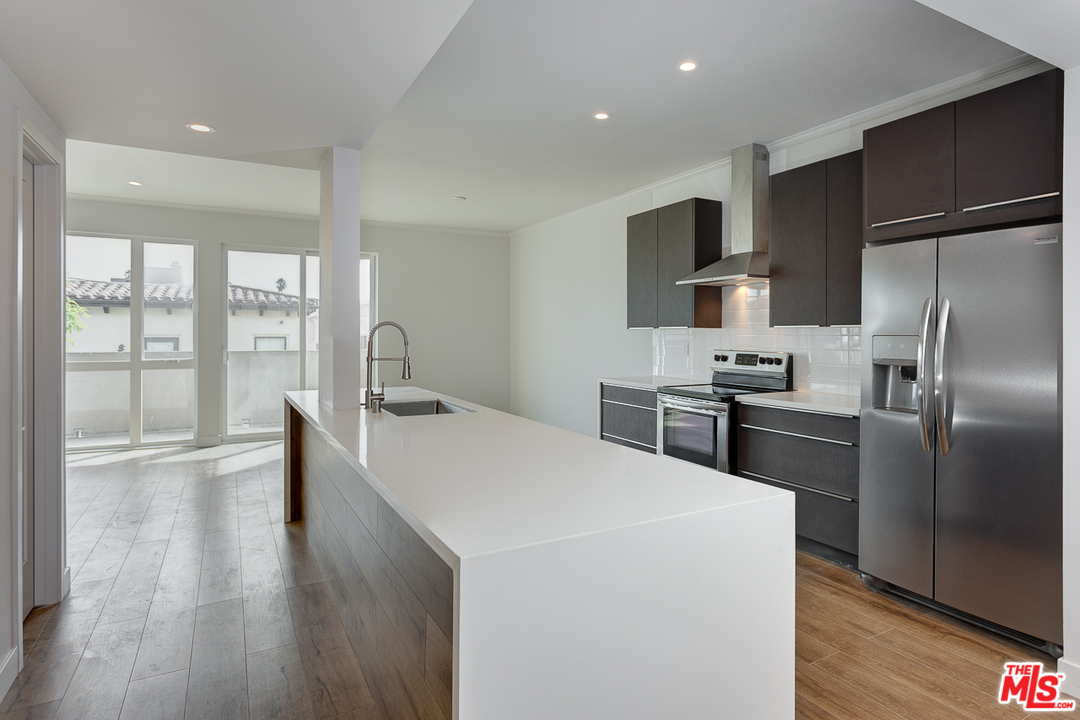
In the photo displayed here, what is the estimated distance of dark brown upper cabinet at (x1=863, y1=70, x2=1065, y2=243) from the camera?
2199mm

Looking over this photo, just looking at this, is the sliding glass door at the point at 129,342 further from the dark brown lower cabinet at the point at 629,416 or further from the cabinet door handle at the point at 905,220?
the cabinet door handle at the point at 905,220

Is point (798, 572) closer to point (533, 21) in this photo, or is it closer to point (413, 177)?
point (533, 21)

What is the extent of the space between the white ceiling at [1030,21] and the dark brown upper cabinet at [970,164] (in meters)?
0.29

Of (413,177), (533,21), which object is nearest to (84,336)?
(413,177)

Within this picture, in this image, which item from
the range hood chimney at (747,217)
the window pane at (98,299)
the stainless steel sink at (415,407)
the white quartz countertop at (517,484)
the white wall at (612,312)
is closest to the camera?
the white quartz countertop at (517,484)

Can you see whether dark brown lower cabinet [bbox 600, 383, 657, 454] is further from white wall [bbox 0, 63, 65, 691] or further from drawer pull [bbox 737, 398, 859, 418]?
white wall [bbox 0, 63, 65, 691]

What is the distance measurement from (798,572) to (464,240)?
5796 mm

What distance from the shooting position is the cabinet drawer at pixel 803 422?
9.78ft

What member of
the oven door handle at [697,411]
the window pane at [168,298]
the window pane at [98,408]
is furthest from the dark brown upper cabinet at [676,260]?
the window pane at [98,408]

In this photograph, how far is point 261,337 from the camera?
6.75m

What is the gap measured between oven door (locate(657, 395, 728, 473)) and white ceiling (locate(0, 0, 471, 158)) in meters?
2.49

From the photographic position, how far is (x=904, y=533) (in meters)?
2.66

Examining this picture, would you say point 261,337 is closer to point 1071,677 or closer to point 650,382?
point 650,382

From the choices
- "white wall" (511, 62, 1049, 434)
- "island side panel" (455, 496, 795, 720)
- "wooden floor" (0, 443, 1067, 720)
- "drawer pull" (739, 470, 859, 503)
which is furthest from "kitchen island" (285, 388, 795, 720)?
"white wall" (511, 62, 1049, 434)
